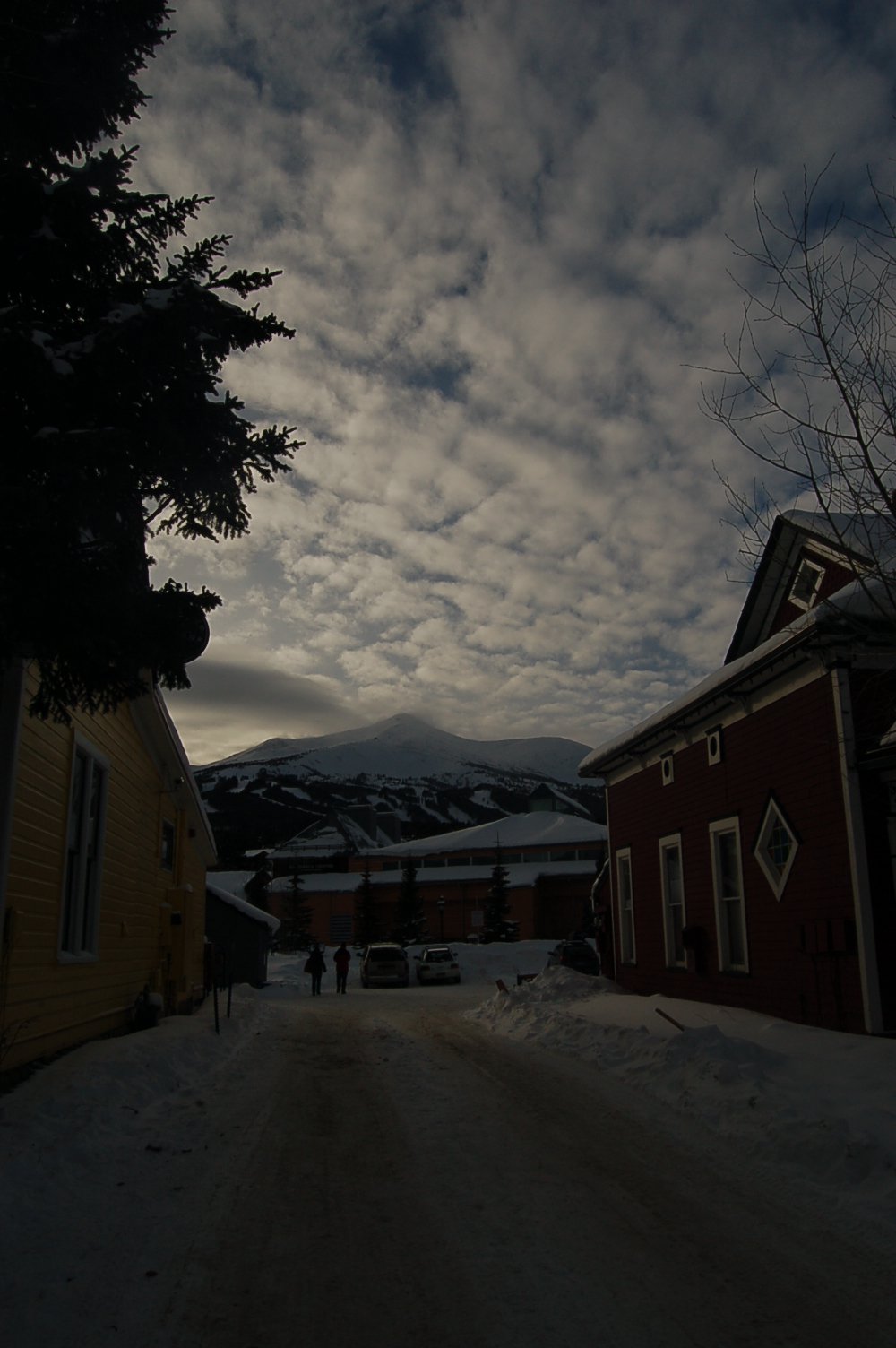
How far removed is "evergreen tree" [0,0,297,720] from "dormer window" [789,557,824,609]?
33.9ft

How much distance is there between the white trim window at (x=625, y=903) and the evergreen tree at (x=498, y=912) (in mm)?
35894

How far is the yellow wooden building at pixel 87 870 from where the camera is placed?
8.58m

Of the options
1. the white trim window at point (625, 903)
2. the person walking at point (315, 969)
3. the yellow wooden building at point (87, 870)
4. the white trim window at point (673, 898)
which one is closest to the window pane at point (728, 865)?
the white trim window at point (673, 898)

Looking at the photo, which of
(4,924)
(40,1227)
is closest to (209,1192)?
(40,1227)

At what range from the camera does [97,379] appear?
6379 millimetres

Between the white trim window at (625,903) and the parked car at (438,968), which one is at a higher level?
the white trim window at (625,903)

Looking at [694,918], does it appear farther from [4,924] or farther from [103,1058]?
[4,924]

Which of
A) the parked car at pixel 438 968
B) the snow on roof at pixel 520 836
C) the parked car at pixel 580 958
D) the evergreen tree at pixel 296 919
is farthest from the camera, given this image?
the snow on roof at pixel 520 836

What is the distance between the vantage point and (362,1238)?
209 inches

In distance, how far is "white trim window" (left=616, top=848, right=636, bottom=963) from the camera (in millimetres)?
20562

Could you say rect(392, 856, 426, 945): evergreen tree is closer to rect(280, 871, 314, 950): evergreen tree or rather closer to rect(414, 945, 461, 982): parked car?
rect(280, 871, 314, 950): evergreen tree

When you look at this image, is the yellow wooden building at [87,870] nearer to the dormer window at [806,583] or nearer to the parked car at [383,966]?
the dormer window at [806,583]

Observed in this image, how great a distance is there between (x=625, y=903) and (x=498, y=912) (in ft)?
119

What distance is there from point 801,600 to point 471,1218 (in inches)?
485
